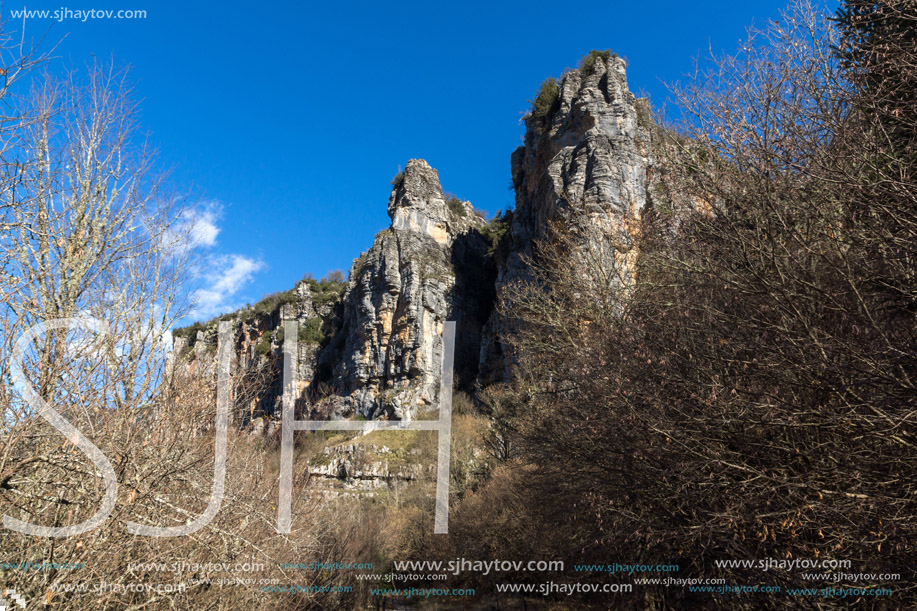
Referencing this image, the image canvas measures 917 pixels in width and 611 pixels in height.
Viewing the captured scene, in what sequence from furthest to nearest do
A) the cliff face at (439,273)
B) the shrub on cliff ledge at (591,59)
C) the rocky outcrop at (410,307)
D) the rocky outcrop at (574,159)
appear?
the rocky outcrop at (410,307) < the shrub on cliff ledge at (591,59) < the cliff face at (439,273) < the rocky outcrop at (574,159)

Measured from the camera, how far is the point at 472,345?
144ft

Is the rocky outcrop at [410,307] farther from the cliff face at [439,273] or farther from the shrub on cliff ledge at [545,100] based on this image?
the shrub on cliff ledge at [545,100]

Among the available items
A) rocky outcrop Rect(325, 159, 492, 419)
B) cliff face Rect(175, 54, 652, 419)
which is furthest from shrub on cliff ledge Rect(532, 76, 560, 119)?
rocky outcrop Rect(325, 159, 492, 419)

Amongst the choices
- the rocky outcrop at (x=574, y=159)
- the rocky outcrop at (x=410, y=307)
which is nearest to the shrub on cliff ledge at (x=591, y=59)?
the rocky outcrop at (x=574, y=159)

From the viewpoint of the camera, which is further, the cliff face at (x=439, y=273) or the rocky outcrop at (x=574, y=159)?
the cliff face at (x=439, y=273)

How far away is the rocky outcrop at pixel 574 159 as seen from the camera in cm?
2814

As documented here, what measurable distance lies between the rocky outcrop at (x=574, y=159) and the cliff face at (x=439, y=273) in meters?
0.08

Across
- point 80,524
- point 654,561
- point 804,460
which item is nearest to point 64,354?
point 80,524

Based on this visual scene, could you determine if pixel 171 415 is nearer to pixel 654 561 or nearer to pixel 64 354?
pixel 64 354

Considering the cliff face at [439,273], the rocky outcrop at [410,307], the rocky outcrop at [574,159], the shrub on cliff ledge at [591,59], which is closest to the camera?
the rocky outcrop at [574,159]

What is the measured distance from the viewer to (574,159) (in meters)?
30.0

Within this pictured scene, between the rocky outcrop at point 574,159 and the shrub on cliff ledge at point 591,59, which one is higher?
the shrub on cliff ledge at point 591,59

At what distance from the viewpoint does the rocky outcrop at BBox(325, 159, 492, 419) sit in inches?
1617

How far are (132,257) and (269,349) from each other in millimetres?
46481
